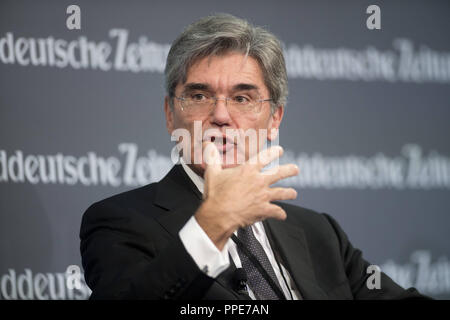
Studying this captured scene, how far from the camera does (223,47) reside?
85.7 inches

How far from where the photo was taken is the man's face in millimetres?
2082

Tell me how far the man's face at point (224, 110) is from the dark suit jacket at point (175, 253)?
0.65 feet

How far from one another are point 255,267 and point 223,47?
2.70 ft

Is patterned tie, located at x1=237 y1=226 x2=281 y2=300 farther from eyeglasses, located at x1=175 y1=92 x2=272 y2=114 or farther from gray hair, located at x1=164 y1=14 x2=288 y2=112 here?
gray hair, located at x1=164 y1=14 x2=288 y2=112

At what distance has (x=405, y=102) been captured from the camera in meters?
3.78

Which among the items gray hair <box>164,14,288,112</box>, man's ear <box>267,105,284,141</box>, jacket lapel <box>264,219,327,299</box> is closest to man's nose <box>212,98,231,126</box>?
gray hair <box>164,14,288,112</box>

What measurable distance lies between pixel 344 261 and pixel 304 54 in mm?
1655

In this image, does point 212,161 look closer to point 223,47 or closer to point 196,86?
point 196,86

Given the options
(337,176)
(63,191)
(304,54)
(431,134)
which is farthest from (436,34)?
(63,191)

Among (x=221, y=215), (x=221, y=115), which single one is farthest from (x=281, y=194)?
(x=221, y=115)

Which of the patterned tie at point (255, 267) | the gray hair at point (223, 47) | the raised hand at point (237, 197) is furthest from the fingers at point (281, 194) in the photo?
the gray hair at point (223, 47)

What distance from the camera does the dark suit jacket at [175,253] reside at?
157 centimetres

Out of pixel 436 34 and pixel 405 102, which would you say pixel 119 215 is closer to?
pixel 405 102

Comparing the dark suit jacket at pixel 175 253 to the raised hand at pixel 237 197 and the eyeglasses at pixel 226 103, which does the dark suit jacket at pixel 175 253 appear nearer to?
the raised hand at pixel 237 197
